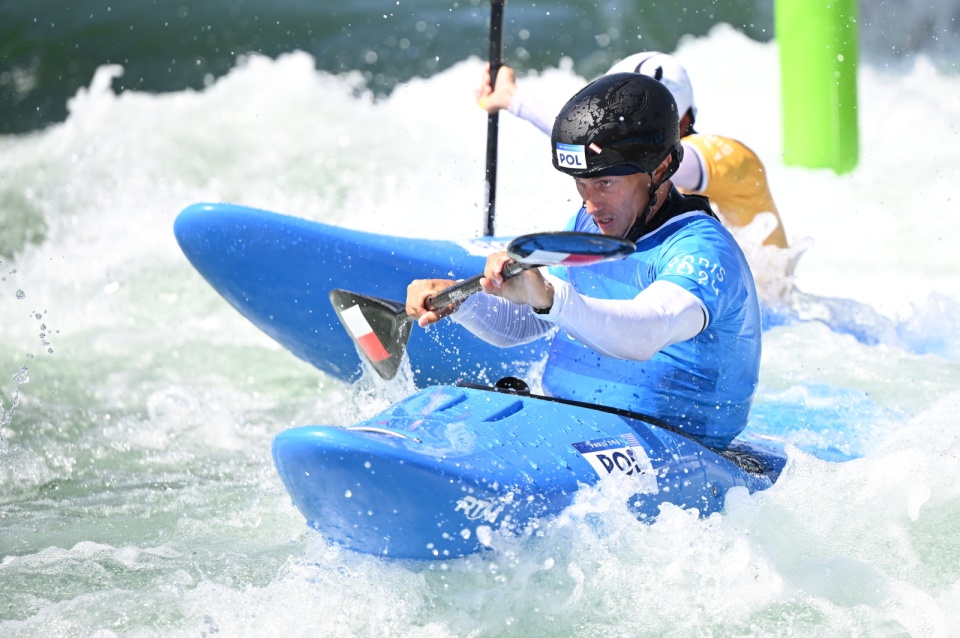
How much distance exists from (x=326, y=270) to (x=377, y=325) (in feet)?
4.12

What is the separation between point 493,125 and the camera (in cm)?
546

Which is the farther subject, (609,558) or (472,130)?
(472,130)

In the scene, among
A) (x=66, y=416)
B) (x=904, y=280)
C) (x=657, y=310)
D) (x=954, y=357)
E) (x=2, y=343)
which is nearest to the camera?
(x=657, y=310)

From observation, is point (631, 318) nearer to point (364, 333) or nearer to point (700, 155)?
point (364, 333)

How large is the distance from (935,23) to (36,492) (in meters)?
10.8

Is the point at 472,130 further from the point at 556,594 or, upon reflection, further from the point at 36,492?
the point at 556,594

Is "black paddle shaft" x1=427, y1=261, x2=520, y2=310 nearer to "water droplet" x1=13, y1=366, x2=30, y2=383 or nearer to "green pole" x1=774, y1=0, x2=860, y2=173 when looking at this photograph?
"water droplet" x1=13, y1=366, x2=30, y2=383

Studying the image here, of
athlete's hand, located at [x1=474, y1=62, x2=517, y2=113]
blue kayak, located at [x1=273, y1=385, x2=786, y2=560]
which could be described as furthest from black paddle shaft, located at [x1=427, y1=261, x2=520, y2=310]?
athlete's hand, located at [x1=474, y1=62, x2=517, y2=113]

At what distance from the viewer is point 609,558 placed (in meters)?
2.84

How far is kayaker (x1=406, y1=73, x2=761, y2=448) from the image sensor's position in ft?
9.03

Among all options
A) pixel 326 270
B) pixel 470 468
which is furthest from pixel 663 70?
pixel 470 468

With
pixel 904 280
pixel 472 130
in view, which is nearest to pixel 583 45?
pixel 472 130

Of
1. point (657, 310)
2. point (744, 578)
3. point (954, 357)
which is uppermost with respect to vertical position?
point (657, 310)

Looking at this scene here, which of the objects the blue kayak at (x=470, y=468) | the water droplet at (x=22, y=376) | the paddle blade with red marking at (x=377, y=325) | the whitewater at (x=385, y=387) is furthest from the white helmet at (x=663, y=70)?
the water droplet at (x=22, y=376)
